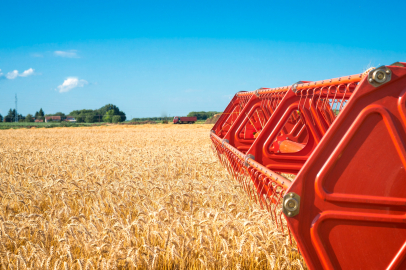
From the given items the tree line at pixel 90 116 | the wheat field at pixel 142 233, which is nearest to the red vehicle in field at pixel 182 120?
the tree line at pixel 90 116

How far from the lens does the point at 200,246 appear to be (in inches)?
87.4

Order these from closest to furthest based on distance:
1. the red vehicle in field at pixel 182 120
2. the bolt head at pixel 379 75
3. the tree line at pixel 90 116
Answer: the bolt head at pixel 379 75
the red vehicle in field at pixel 182 120
the tree line at pixel 90 116

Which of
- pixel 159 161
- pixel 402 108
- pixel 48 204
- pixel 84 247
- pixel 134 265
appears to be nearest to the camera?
pixel 402 108

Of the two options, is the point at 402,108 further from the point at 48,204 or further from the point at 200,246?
the point at 48,204

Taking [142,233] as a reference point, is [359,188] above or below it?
above

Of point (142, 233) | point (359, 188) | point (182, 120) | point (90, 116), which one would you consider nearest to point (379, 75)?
point (359, 188)

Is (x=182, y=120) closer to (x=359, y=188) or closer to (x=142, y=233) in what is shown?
(x=142, y=233)

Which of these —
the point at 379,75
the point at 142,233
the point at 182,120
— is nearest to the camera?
the point at 379,75

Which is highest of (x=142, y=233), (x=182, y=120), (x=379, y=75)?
(x=182, y=120)

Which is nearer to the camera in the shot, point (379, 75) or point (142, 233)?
point (379, 75)

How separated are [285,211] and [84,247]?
1620mm

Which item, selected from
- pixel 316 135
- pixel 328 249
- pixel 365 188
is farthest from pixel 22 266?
pixel 316 135

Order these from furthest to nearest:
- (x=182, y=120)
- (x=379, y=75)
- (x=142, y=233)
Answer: (x=182, y=120) → (x=142, y=233) → (x=379, y=75)

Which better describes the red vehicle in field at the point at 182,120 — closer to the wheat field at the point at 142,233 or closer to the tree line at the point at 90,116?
the tree line at the point at 90,116
